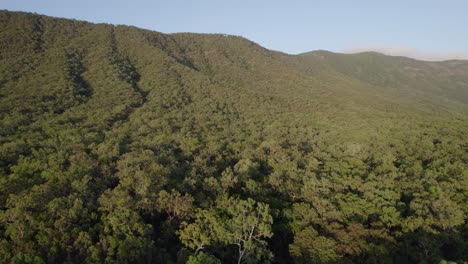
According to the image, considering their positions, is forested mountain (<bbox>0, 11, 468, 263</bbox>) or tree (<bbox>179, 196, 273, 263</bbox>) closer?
tree (<bbox>179, 196, 273, 263</bbox>)

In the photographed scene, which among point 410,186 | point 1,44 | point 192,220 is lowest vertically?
point 192,220

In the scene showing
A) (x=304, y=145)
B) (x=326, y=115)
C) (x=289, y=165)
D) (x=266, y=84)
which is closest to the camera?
(x=289, y=165)

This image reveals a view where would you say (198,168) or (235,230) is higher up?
(235,230)

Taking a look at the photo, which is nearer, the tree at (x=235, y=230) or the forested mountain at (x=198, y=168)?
the tree at (x=235, y=230)

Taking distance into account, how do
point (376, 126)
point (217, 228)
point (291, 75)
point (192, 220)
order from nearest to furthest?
point (217, 228) < point (192, 220) < point (376, 126) < point (291, 75)

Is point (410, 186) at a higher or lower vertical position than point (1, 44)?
lower

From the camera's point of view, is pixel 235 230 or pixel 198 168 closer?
pixel 235 230

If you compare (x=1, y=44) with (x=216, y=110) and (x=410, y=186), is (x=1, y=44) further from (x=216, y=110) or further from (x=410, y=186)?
(x=410, y=186)

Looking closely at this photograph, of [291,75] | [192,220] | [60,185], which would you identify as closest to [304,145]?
[192,220]
